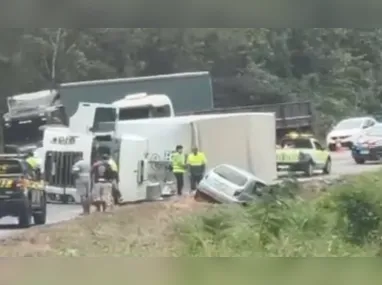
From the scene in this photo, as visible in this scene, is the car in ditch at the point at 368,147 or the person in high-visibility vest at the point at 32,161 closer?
the person in high-visibility vest at the point at 32,161

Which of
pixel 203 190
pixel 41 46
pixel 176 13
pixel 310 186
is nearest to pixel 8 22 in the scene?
pixel 41 46

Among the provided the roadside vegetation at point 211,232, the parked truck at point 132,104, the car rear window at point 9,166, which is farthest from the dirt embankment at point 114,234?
the parked truck at point 132,104

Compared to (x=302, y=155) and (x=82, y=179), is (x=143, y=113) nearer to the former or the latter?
(x=82, y=179)

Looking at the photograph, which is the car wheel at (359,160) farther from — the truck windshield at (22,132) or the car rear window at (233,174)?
the truck windshield at (22,132)

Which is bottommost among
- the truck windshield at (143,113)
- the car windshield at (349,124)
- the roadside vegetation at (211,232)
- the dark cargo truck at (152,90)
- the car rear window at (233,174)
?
the roadside vegetation at (211,232)

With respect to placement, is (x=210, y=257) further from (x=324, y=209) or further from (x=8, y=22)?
(x=8, y=22)

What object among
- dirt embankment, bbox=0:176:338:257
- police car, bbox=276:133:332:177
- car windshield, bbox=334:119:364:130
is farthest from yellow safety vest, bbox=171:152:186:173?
car windshield, bbox=334:119:364:130

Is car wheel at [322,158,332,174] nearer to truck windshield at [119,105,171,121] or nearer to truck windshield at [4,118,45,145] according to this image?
truck windshield at [119,105,171,121]
